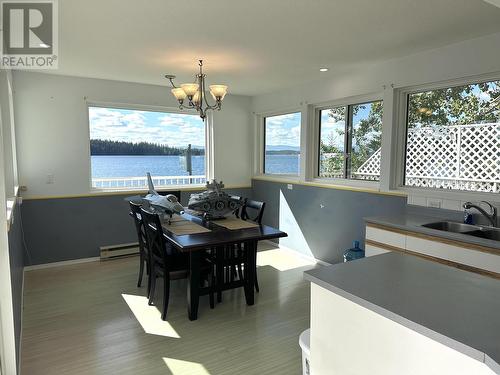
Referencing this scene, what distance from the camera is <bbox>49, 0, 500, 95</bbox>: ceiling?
88.3 inches

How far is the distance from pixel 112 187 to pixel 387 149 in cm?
366

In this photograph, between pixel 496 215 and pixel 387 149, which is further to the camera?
pixel 387 149

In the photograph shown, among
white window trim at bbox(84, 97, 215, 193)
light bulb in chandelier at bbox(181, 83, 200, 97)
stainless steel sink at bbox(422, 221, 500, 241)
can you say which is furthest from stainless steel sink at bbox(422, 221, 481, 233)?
white window trim at bbox(84, 97, 215, 193)

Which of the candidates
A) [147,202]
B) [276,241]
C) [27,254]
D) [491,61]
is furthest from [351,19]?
[27,254]

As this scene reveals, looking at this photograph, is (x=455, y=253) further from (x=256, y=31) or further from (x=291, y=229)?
(x=291, y=229)

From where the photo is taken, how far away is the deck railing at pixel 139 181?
4852 mm

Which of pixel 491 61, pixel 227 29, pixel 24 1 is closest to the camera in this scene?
pixel 24 1

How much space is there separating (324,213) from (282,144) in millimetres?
1452

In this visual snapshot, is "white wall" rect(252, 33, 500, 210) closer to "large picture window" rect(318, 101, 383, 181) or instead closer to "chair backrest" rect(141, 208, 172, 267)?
"large picture window" rect(318, 101, 383, 181)

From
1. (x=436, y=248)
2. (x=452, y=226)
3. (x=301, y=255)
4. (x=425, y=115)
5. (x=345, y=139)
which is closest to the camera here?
(x=436, y=248)

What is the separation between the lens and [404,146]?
364 cm

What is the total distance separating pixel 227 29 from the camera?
8.66ft

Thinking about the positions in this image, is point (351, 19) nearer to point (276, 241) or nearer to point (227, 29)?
point (227, 29)

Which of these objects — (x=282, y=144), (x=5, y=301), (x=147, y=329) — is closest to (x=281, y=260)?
(x=282, y=144)
